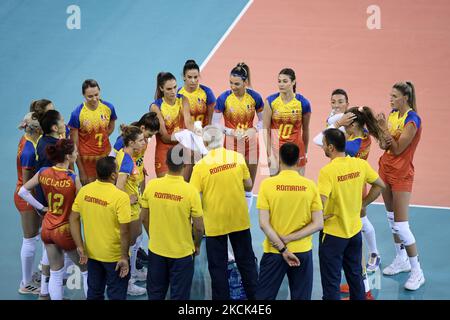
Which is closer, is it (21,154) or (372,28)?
(21,154)

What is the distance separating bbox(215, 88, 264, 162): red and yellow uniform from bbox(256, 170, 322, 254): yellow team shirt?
10.7ft

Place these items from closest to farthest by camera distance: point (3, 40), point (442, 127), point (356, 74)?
point (442, 127), point (356, 74), point (3, 40)

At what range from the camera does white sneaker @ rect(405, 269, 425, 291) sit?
385 inches

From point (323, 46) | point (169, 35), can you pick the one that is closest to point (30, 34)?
point (169, 35)

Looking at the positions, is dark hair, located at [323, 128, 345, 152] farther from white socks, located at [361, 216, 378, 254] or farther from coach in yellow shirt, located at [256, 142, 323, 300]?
white socks, located at [361, 216, 378, 254]

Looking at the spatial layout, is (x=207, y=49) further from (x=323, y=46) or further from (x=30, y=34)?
(x=30, y=34)

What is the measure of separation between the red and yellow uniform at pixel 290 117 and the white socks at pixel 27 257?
3958 millimetres

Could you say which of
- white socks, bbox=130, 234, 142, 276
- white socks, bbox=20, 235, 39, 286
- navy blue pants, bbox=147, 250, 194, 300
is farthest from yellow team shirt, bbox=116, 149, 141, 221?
white socks, bbox=20, 235, 39, 286

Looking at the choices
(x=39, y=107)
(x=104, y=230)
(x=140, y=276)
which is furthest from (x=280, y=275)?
(x=39, y=107)

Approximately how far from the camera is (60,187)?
844 centimetres

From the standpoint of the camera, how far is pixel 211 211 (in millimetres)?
8609
